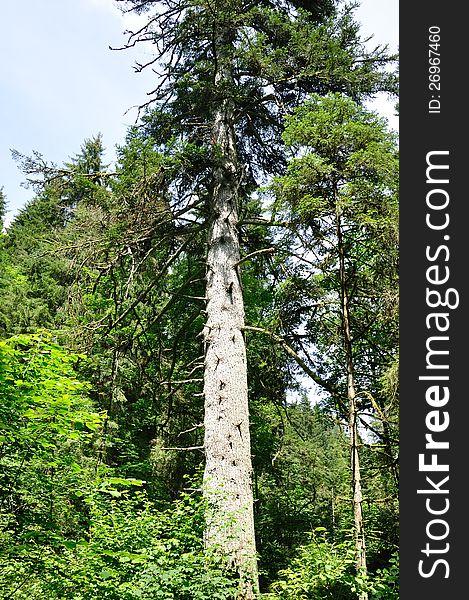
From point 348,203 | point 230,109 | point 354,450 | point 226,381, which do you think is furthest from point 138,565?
point 230,109

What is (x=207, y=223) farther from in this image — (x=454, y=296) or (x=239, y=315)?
(x=454, y=296)

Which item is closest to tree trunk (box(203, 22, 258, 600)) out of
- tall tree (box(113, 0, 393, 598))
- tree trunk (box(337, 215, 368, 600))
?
tall tree (box(113, 0, 393, 598))

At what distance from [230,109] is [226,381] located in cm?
410

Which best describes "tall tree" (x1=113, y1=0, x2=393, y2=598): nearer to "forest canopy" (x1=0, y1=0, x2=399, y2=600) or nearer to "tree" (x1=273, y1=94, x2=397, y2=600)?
"forest canopy" (x1=0, y1=0, x2=399, y2=600)

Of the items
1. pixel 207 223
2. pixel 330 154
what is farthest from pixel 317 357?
pixel 330 154

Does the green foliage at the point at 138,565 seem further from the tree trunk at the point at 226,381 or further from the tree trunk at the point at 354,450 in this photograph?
the tree trunk at the point at 354,450

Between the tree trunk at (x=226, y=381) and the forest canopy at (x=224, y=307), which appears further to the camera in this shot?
the tree trunk at (x=226, y=381)

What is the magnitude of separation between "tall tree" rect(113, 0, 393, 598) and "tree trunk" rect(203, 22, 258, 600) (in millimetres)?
13

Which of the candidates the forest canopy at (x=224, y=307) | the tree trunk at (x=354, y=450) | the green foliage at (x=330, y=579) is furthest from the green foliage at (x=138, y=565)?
the tree trunk at (x=354, y=450)

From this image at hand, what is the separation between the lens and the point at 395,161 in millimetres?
Result: 5078

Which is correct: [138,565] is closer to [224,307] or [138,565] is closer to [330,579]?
[330,579]

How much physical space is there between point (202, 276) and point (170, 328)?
14.5 ft

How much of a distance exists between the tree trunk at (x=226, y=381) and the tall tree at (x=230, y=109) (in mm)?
13

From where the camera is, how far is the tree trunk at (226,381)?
15.9 feet
